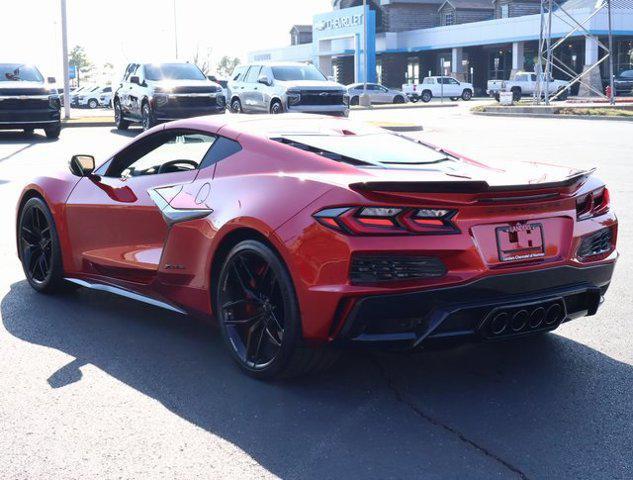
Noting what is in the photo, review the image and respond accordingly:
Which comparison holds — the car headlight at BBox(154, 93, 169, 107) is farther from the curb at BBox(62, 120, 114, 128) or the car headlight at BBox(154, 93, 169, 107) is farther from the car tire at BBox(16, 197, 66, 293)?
the car tire at BBox(16, 197, 66, 293)

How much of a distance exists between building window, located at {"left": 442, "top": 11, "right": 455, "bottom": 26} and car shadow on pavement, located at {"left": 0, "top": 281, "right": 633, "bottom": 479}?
7641cm

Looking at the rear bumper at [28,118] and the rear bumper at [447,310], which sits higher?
the rear bumper at [28,118]

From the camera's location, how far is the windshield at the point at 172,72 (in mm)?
25875

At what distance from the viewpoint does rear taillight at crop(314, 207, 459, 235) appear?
4141 mm

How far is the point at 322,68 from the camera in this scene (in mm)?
85250

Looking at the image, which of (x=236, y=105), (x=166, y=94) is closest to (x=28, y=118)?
(x=166, y=94)

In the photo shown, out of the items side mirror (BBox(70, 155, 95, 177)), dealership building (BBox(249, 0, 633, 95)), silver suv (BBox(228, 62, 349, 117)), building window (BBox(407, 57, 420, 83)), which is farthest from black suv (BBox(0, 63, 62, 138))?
building window (BBox(407, 57, 420, 83))

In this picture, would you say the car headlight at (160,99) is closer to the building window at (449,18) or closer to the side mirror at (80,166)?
the side mirror at (80,166)

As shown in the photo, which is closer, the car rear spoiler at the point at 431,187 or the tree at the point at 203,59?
the car rear spoiler at the point at 431,187

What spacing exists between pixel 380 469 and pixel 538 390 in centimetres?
125

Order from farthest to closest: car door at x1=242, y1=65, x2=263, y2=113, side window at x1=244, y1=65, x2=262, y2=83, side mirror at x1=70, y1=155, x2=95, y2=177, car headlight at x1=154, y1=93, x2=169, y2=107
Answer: side window at x1=244, y1=65, x2=262, y2=83 → car door at x1=242, y1=65, x2=263, y2=113 → car headlight at x1=154, y1=93, x2=169, y2=107 → side mirror at x1=70, y1=155, x2=95, y2=177

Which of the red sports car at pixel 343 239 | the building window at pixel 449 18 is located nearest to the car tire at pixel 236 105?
the red sports car at pixel 343 239

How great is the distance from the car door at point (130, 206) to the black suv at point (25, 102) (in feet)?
59.8

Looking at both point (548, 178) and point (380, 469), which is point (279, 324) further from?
point (548, 178)
